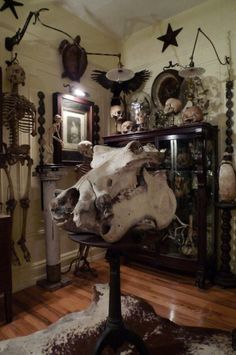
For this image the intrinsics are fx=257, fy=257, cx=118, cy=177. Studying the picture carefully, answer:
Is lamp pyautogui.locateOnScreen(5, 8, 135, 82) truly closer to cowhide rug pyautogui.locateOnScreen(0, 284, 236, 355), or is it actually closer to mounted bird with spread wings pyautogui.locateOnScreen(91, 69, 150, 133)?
mounted bird with spread wings pyautogui.locateOnScreen(91, 69, 150, 133)

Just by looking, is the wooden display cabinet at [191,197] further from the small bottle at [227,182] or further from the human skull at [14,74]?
the human skull at [14,74]

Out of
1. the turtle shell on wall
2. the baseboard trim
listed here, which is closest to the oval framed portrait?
the turtle shell on wall

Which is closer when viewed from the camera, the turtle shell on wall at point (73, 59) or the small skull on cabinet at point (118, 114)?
the turtle shell on wall at point (73, 59)

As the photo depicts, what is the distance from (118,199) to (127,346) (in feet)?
3.67

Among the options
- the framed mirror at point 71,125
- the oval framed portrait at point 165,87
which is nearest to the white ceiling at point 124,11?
the oval framed portrait at point 165,87

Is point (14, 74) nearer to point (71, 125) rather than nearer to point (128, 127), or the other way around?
point (71, 125)

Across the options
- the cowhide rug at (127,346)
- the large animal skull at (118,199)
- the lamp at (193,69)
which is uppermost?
the lamp at (193,69)

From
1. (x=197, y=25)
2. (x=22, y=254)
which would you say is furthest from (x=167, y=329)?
(x=197, y=25)

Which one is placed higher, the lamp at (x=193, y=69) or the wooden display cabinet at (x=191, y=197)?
the lamp at (x=193, y=69)

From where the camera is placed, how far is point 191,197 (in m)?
2.93

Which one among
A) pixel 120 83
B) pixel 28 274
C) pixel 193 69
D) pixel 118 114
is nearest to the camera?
pixel 193 69

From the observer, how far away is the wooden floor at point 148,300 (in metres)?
2.04

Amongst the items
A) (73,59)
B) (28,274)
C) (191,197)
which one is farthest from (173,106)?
(28,274)

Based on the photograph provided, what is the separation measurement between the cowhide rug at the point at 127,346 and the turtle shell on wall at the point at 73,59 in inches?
103
